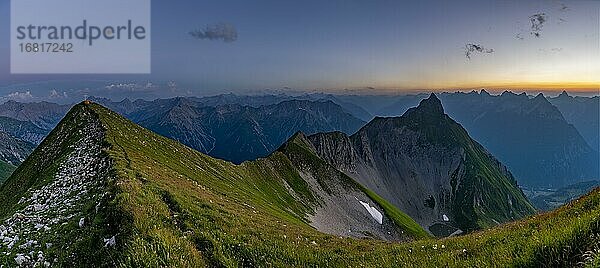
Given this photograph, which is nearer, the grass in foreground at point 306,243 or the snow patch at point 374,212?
the grass in foreground at point 306,243

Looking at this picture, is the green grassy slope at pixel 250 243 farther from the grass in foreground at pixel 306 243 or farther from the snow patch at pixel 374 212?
the snow patch at pixel 374 212

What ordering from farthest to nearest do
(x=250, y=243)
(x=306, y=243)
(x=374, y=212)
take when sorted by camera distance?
(x=374, y=212) < (x=306, y=243) < (x=250, y=243)

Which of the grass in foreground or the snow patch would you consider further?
the snow patch

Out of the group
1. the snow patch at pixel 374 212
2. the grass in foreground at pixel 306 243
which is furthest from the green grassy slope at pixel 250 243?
the snow patch at pixel 374 212

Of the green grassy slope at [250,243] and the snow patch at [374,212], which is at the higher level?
the green grassy slope at [250,243]

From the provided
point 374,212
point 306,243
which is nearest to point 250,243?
point 306,243

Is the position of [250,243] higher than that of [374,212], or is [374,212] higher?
[250,243]

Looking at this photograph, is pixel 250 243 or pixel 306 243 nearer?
pixel 250 243

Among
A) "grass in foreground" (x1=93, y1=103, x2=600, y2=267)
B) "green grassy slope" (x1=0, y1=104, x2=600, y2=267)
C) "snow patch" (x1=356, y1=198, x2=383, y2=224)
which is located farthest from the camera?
"snow patch" (x1=356, y1=198, x2=383, y2=224)

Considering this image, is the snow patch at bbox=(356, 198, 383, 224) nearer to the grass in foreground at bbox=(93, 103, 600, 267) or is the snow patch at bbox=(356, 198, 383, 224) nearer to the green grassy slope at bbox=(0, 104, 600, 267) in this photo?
the green grassy slope at bbox=(0, 104, 600, 267)

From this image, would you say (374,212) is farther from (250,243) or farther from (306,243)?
(250,243)

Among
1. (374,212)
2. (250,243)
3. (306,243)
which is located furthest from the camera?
(374,212)

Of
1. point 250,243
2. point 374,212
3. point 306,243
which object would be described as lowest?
point 374,212

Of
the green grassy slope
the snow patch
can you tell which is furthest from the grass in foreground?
the snow patch
